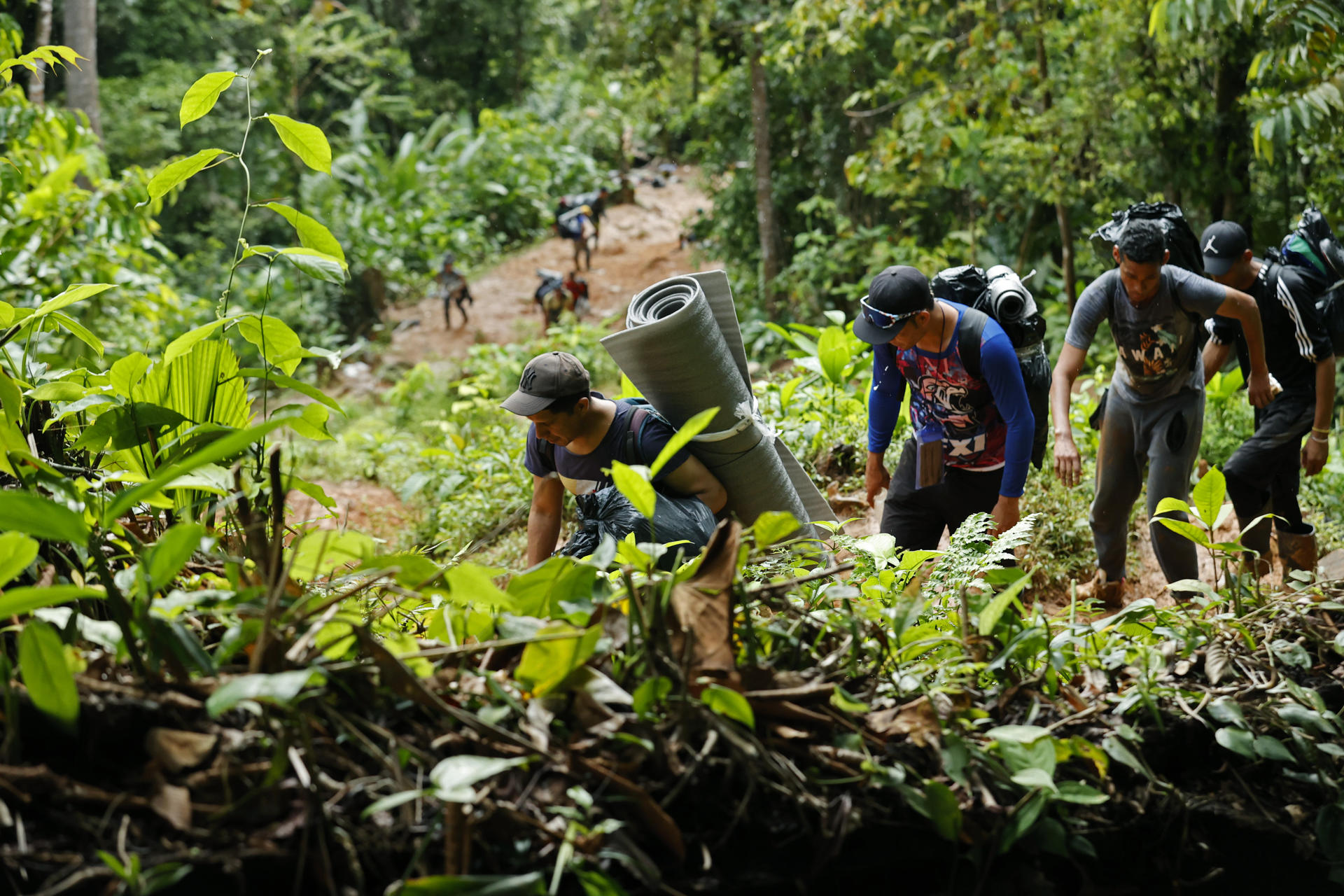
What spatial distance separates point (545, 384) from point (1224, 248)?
285 cm

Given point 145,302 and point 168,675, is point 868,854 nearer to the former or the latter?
point 168,675

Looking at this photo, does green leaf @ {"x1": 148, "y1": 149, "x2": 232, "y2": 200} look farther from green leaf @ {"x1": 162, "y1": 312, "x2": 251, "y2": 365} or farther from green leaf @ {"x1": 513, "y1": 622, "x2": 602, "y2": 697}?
green leaf @ {"x1": 513, "y1": 622, "x2": 602, "y2": 697}

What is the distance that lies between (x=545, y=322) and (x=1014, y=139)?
738 cm

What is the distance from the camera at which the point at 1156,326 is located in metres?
3.63

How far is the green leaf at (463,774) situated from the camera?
0.98 metres

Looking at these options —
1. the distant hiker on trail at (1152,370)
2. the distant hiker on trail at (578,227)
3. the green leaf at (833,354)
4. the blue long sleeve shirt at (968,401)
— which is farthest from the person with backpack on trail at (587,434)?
the distant hiker on trail at (578,227)

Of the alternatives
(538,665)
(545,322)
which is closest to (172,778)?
(538,665)

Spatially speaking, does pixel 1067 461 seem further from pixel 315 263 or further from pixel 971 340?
pixel 315 263

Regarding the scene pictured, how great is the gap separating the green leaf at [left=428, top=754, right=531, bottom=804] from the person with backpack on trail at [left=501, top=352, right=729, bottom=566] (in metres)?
1.93

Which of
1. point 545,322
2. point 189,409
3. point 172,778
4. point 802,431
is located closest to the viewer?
point 172,778

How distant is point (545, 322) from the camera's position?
13.7 meters

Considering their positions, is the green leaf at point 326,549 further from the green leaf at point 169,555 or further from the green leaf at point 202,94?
the green leaf at point 202,94

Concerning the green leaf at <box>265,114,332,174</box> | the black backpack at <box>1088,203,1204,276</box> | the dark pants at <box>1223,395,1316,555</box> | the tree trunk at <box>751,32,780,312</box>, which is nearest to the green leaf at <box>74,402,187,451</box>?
the green leaf at <box>265,114,332,174</box>

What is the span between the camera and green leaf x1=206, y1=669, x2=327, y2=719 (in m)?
0.95
